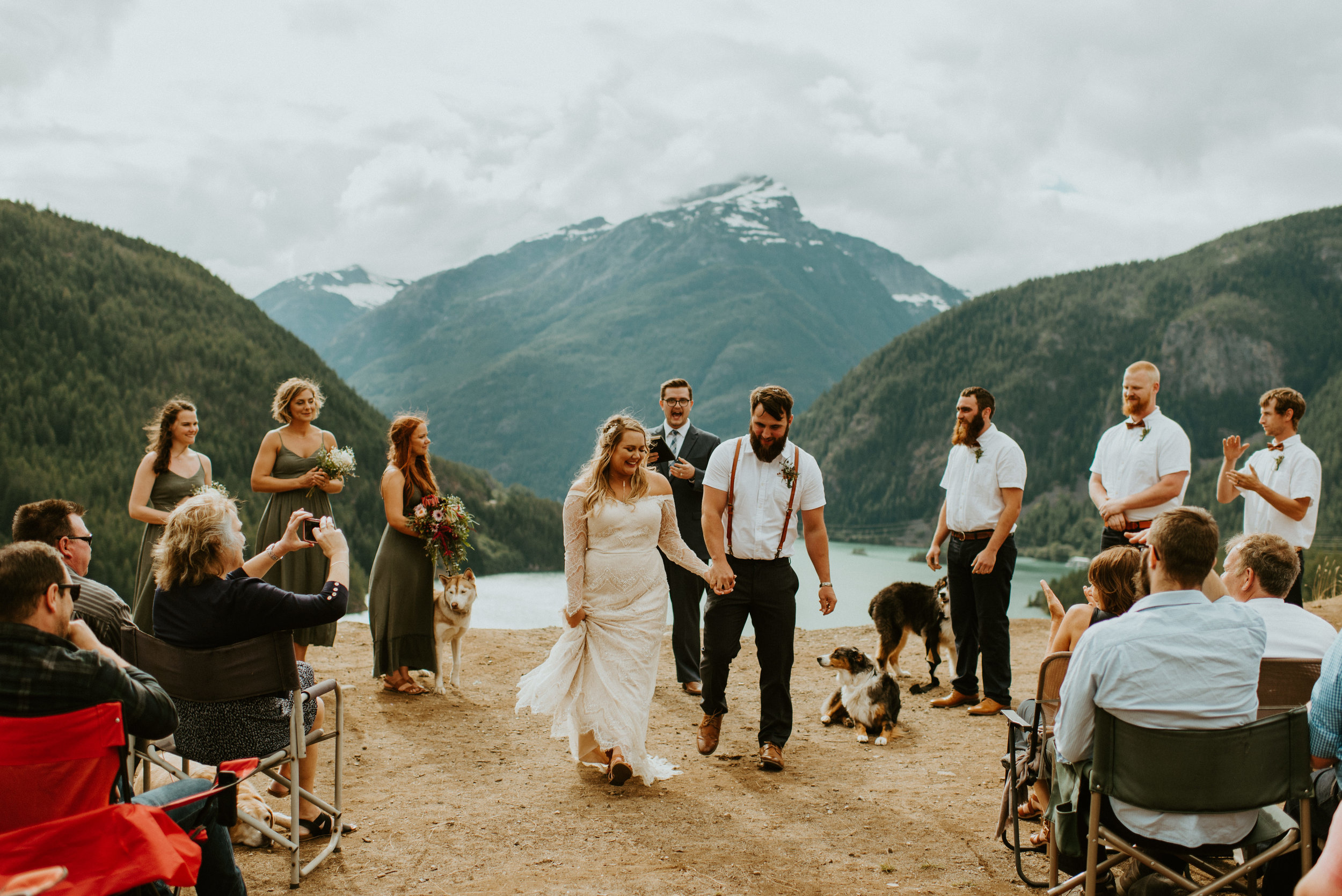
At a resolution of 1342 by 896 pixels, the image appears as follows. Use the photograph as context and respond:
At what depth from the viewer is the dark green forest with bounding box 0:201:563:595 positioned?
5441 cm

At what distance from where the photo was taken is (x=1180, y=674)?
2676mm

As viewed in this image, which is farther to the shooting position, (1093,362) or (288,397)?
(1093,362)

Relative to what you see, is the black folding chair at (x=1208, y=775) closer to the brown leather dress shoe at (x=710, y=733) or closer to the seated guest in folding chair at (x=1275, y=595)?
the seated guest in folding chair at (x=1275, y=595)

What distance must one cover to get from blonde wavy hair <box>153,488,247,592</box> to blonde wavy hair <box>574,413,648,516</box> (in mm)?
1740

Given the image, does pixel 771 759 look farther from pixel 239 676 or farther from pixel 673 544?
pixel 239 676

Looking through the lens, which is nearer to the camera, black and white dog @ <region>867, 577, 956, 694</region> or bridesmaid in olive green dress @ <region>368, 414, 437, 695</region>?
bridesmaid in olive green dress @ <region>368, 414, 437, 695</region>

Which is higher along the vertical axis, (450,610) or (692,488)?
(692,488)

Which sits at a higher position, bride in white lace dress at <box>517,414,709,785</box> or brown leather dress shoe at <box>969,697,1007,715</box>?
bride in white lace dress at <box>517,414,709,785</box>

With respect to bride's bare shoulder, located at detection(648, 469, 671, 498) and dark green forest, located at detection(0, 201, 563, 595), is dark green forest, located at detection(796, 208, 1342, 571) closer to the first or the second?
dark green forest, located at detection(0, 201, 563, 595)

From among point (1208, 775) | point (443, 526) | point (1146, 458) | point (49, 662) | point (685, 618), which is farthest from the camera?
point (685, 618)

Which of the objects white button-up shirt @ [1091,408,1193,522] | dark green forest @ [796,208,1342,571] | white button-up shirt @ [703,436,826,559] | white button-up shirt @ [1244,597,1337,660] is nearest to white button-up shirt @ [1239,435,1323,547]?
white button-up shirt @ [1091,408,1193,522]

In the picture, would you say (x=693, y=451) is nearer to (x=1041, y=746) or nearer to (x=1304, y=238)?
(x=1041, y=746)

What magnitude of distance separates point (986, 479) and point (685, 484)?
212cm

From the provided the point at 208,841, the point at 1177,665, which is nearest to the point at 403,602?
the point at 208,841
